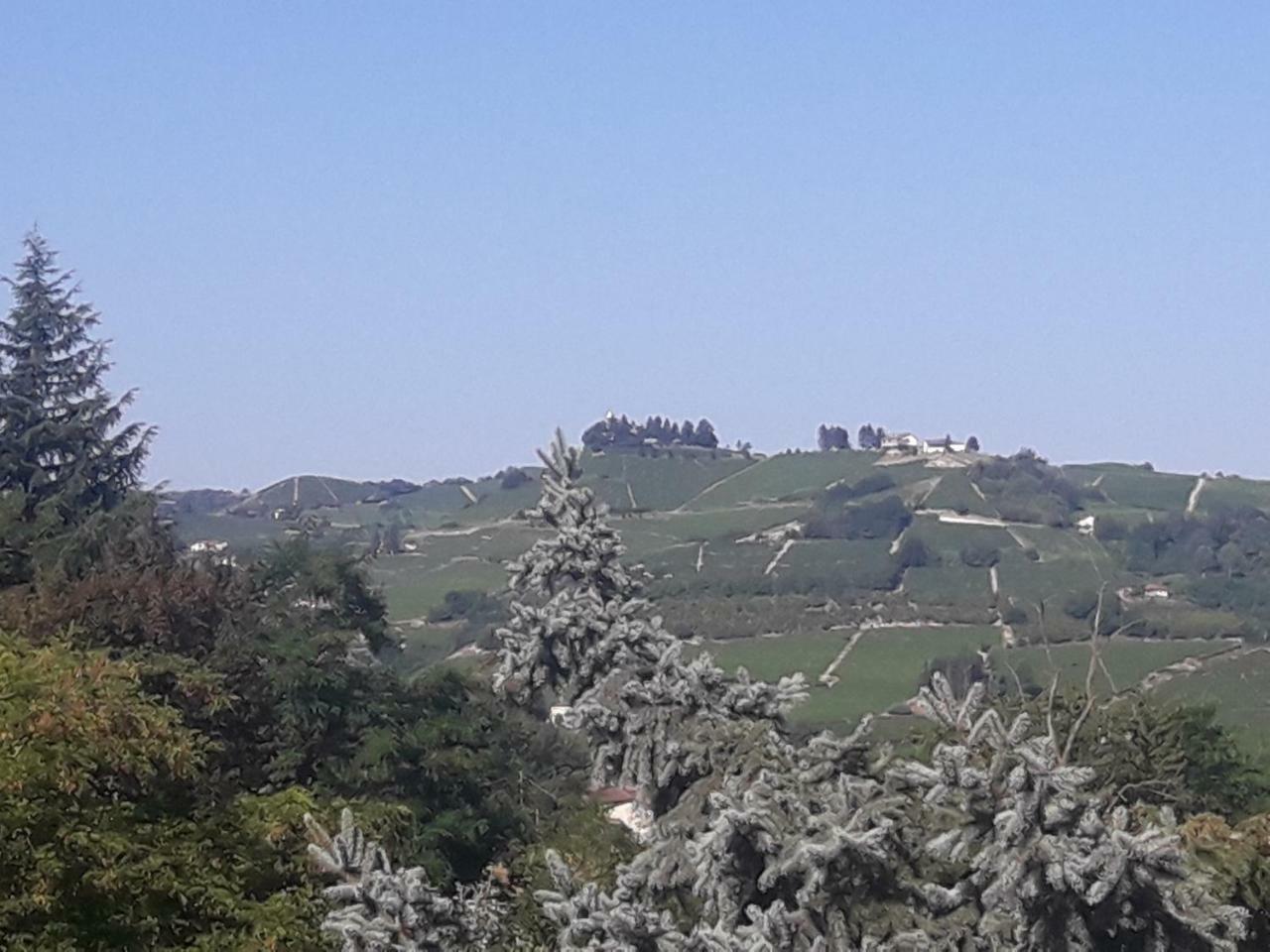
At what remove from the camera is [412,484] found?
166 metres

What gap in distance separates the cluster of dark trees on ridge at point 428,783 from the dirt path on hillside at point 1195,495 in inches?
3776

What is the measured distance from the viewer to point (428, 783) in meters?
16.4

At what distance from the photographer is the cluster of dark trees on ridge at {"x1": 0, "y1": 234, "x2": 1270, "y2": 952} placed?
20.8 feet

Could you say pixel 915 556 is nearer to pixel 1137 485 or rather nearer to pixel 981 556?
pixel 981 556

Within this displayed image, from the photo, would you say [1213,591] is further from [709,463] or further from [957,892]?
[957,892]

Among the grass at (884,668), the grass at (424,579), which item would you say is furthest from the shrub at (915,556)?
the grass at (424,579)

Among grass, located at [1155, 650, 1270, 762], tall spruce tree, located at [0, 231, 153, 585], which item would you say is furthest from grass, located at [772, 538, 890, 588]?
tall spruce tree, located at [0, 231, 153, 585]

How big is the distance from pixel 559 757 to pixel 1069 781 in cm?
1908

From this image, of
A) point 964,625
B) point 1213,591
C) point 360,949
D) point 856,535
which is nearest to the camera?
point 360,949

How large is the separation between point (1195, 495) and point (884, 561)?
125ft

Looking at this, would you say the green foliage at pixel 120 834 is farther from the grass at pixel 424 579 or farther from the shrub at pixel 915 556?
the shrub at pixel 915 556

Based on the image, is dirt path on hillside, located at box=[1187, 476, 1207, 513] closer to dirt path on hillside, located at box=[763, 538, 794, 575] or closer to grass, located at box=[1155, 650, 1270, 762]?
dirt path on hillside, located at box=[763, 538, 794, 575]

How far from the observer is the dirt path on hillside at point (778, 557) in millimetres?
87731

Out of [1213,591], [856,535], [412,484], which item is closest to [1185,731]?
[1213,591]
